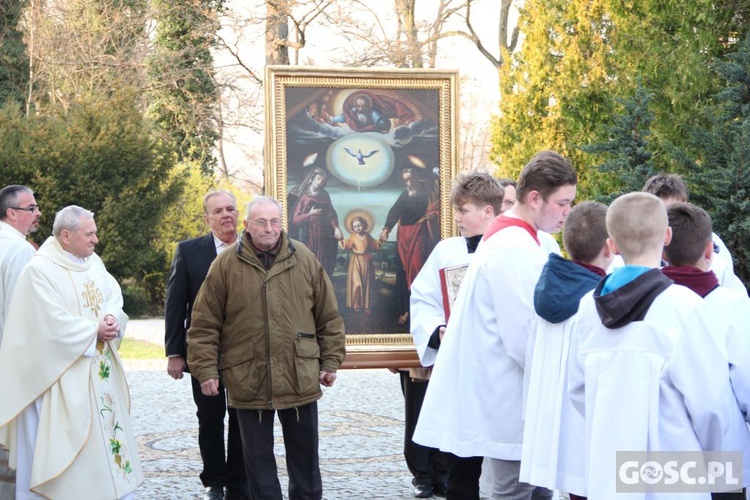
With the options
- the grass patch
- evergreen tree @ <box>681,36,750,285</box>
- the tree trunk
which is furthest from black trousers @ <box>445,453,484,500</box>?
the tree trunk

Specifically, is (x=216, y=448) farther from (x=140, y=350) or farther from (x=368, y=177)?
(x=140, y=350)

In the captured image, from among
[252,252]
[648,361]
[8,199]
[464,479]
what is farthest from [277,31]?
[648,361]

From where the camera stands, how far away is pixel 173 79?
2902 cm

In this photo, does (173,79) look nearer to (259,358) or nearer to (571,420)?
(259,358)

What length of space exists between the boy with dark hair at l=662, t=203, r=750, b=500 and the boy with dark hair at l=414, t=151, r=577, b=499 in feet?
2.17

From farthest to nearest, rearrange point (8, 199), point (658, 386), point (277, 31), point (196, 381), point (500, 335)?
point (277, 31) < point (8, 199) < point (196, 381) < point (500, 335) < point (658, 386)

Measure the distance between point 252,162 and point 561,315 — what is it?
2948 cm

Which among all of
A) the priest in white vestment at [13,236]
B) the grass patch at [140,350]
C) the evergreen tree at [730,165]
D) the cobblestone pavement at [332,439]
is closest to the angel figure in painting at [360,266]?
the cobblestone pavement at [332,439]

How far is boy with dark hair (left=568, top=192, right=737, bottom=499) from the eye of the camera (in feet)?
12.2

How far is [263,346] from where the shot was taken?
19.8 feet

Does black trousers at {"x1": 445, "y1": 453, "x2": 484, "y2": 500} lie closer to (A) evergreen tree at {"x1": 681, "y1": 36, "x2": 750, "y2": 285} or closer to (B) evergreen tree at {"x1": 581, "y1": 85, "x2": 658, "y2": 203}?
(A) evergreen tree at {"x1": 681, "y1": 36, "x2": 750, "y2": 285}

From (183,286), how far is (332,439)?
336 cm

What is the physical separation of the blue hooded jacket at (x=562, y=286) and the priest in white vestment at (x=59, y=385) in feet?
10.5

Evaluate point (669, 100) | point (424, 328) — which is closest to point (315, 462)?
point (424, 328)
